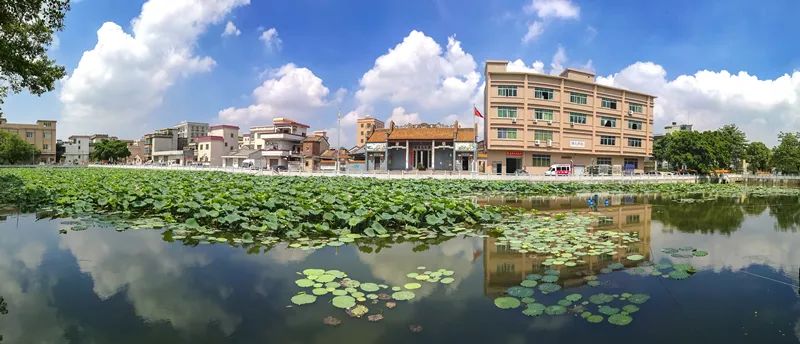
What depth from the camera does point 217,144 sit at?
79062mm

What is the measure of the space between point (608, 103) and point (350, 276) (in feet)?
173

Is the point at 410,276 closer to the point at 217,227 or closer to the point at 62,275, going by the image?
the point at 62,275

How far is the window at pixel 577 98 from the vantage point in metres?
48.8

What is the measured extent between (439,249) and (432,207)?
326 cm

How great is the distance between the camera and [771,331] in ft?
15.2

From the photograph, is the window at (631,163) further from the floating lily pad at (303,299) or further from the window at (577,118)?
the floating lily pad at (303,299)

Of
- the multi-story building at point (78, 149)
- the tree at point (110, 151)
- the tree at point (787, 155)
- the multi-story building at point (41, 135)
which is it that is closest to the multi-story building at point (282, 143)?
the tree at point (110, 151)

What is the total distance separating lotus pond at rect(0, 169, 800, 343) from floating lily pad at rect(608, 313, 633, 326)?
0.07 ft

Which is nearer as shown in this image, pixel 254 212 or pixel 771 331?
pixel 771 331

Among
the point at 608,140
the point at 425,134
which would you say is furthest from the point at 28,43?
the point at 608,140

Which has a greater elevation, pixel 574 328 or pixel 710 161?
pixel 710 161

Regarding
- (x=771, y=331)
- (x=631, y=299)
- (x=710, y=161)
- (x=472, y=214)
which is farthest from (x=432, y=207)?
(x=710, y=161)

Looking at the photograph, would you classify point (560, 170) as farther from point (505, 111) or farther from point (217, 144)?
point (217, 144)

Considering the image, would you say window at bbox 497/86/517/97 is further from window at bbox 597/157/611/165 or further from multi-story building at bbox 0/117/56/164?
multi-story building at bbox 0/117/56/164
